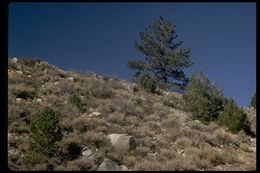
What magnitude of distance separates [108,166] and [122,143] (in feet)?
5.74

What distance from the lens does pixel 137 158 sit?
11.2 m

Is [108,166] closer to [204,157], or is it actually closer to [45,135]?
[45,135]

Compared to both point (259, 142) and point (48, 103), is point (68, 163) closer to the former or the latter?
point (48, 103)

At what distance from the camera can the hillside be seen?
10.6 metres

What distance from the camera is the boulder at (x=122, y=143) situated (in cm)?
1169

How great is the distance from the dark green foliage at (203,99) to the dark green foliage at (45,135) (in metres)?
8.33

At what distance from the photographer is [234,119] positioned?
15.5 meters

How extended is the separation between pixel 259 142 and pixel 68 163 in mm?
6844

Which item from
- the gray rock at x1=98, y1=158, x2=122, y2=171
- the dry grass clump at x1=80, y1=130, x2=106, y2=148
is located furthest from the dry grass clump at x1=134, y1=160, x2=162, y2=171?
the dry grass clump at x1=80, y1=130, x2=106, y2=148

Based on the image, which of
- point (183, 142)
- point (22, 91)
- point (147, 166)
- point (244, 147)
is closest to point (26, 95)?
point (22, 91)

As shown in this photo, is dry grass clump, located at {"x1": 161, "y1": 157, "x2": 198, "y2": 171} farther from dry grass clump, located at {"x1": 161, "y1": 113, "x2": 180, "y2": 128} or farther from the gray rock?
dry grass clump, located at {"x1": 161, "y1": 113, "x2": 180, "y2": 128}

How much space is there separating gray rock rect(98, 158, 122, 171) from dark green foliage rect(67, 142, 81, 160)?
43.6 inches

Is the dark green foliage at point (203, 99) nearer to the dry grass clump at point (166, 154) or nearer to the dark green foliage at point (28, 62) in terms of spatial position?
the dry grass clump at point (166, 154)
